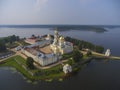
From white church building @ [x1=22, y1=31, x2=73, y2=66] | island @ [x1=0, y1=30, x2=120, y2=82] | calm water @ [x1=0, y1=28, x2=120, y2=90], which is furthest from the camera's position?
white church building @ [x1=22, y1=31, x2=73, y2=66]

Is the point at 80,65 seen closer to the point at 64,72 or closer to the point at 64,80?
the point at 64,72

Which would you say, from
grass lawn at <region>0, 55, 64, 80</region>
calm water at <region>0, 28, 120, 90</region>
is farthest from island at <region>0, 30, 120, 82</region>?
calm water at <region>0, 28, 120, 90</region>

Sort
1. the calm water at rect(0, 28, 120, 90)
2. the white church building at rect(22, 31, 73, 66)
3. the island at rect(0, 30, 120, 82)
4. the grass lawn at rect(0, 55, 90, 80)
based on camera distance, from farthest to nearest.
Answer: the white church building at rect(22, 31, 73, 66) → the island at rect(0, 30, 120, 82) → the grass lawn at rect(0, 55, 90, 80) → the calm water at rect(0, 28, 120, 90)

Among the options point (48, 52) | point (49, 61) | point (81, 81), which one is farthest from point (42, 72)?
point (48, 52)

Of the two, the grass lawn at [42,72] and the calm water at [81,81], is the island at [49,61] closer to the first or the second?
the grass lawn at [42,72]

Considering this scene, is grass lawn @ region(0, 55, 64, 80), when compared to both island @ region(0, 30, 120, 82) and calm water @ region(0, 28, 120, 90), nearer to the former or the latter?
island @ region(0, 30, 120, 82)

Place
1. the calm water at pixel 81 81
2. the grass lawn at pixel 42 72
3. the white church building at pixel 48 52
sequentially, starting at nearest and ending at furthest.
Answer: the calm water at pixel 81 81 < the grass lawn at pixel 42 72 < the white church building at pixel 48 52

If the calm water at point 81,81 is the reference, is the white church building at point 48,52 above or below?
above

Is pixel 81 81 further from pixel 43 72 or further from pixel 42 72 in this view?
pixel 42 72

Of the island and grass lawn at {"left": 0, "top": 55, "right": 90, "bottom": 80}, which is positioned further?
the island

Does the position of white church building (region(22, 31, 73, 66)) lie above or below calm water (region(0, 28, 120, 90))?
above

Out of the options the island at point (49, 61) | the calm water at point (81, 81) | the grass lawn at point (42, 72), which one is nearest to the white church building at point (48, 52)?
the island at point (49, 61)
